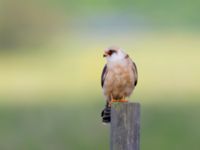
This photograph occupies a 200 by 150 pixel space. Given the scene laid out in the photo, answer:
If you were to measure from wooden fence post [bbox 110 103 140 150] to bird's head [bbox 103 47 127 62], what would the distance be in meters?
1.76

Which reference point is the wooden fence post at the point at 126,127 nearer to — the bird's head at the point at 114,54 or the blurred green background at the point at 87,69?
the bird's head at the point at 114,54

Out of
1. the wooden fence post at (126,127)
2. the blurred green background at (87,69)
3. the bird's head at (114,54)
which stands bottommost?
the wooden fence post at (126,127)

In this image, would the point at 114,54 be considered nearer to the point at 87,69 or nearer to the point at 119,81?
the point at 119,81

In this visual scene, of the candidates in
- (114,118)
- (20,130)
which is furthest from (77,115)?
(114,118)

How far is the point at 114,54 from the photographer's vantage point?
7328 mm

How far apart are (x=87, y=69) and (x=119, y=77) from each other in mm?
13694

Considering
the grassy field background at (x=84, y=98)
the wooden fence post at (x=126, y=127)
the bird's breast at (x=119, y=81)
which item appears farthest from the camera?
the grassy field background at (x=84, y=98)

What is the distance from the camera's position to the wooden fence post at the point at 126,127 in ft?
17.9

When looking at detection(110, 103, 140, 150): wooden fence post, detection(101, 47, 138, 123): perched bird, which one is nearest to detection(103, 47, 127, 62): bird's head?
detection(101, 47, 138, 123): perched bird

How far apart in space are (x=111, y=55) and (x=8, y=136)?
6769 mm

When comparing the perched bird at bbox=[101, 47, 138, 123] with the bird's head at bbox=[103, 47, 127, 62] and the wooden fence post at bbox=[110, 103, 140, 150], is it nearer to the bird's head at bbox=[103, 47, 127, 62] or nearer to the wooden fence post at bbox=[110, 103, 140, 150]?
the bird's head at bbox=[103, 47, 127, 62]

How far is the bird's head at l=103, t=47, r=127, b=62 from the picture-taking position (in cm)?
725

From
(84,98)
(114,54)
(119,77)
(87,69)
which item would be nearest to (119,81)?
(119,77)

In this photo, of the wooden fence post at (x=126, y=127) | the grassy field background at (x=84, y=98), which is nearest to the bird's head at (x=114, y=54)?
the wooden fence post at (x=126, y=127)
